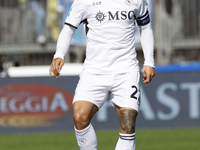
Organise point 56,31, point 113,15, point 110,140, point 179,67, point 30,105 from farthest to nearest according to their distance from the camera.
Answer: point 56,31 < point 179,67 < point 30,105 < point 110,140 < point 113,15

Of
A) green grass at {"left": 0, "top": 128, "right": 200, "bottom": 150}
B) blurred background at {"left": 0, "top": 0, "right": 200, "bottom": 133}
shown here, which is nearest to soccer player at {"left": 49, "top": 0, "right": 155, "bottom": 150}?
green grass at {"left": 0, "top": 128, "right": 200, "bottom": 150}

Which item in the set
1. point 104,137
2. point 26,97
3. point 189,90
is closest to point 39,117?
point 26,97

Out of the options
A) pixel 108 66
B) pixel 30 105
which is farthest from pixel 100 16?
pixel 30 105

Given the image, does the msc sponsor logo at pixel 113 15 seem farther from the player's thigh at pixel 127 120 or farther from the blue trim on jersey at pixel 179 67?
the blue trim on jersey at pixel 179 67

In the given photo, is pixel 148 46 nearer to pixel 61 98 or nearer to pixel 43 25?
pixel 61 98

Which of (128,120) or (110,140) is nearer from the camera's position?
(128,120)

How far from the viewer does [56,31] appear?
47.8ft

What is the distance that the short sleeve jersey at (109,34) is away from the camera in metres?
4.27

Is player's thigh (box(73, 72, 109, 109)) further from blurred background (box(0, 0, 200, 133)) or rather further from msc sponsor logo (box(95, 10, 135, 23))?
blurred background (box(0, 0, 200, 133))

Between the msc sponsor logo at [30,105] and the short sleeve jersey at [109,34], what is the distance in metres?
6.00

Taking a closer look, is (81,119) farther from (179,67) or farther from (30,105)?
(179,67)

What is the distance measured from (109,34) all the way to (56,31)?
34.3 ft

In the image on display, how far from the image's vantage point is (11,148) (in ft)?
26.5

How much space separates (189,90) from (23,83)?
12.5 ft
